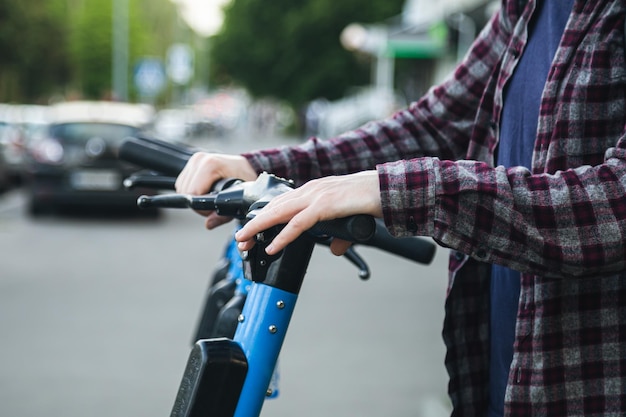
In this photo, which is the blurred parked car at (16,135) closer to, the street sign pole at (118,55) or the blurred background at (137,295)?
the blurred background at (137,295)

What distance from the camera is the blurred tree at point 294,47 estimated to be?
40906mm

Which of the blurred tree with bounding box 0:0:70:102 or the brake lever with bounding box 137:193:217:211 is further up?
the blurred tree with bounding box 0:0:70:102

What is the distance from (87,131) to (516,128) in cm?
1172

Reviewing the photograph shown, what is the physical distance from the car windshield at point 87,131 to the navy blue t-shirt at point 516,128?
1144 centimetres

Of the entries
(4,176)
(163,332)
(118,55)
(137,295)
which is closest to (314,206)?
(163,332)

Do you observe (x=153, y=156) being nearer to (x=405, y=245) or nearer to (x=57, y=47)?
(x=405, y=245)

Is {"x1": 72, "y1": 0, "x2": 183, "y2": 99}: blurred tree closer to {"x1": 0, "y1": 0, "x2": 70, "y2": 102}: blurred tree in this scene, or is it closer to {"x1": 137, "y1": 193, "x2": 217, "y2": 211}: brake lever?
{"x1": 0, "y1": 0, "x2": 70, "y2": 102}: blurred tree

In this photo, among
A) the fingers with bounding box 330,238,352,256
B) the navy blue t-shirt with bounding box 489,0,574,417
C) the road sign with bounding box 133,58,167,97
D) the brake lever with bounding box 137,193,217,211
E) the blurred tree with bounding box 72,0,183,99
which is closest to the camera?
the fingers with bounding box 330,238,352,256

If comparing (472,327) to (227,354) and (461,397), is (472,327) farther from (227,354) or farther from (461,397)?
(227,354)

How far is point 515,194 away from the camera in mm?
1214

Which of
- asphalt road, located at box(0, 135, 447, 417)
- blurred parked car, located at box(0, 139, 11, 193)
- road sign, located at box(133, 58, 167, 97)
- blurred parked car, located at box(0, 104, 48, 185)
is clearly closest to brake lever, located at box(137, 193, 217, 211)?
asphalt road, located at box(0, 135, 447, 417)

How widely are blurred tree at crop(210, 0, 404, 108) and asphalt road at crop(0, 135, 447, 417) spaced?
31.0 meters

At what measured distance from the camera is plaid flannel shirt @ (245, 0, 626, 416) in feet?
3.98

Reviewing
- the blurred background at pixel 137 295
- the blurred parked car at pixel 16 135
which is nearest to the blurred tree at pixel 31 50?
the blurred background at pixel 137 295
